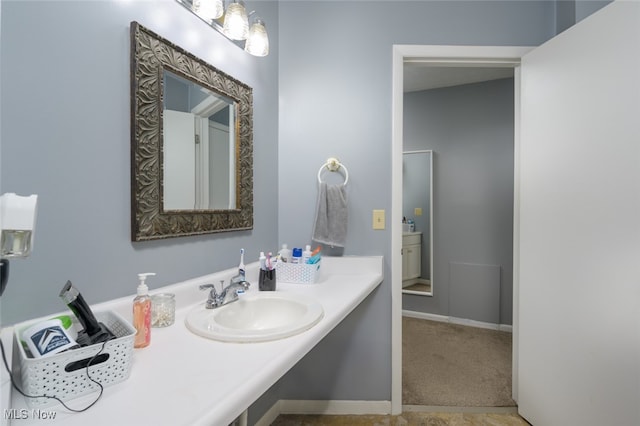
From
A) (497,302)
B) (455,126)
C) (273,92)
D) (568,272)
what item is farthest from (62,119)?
(497,302)

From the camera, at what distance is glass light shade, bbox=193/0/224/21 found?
1.07 m

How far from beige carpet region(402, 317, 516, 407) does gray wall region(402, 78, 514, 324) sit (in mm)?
306

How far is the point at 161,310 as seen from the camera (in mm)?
900

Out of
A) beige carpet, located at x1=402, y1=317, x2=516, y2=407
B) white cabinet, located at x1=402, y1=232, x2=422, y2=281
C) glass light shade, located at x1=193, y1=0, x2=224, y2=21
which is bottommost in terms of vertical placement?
beige carpet, located at x1=402, y1=317, x2=516, y2=407

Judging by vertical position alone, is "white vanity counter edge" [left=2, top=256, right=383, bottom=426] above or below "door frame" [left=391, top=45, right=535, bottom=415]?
below

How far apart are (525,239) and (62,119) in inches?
79.4

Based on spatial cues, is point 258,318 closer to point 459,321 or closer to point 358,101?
point 358,101

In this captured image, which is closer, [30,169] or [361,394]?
[30,169]

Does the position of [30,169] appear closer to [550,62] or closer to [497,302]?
[550,62]

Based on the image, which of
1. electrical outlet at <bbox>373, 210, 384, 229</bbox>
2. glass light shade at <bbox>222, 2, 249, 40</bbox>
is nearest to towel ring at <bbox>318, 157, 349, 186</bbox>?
electrical outlet at <bbox>373, 210, 384, 229</bbox>

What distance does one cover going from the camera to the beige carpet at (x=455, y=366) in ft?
6.19

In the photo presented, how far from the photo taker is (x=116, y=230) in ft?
2.90

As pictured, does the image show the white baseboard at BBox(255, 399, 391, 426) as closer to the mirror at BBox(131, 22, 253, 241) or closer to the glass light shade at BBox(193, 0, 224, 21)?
the mirror at BBox(131, 22, 253, 241)

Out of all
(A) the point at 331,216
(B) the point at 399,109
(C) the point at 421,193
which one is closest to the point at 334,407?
(A) the point at 331,216
